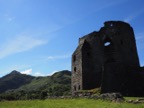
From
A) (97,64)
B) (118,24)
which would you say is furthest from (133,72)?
(118,24)

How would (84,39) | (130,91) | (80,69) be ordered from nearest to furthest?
(130,91) → (80,69) → (84,39)

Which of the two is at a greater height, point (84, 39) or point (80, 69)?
point (84, 39)

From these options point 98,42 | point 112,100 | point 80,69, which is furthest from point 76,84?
point 112,100

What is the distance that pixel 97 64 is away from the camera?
42.7 meters

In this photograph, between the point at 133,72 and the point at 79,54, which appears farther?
the point at 79,54

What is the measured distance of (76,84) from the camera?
4300 cm

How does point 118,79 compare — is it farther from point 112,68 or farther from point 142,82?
point 142,82

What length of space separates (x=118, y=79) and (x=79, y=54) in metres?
12.6

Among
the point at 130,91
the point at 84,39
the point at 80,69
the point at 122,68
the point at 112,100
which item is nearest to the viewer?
the point at 112,100

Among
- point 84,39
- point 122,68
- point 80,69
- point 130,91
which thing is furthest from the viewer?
point 84,39

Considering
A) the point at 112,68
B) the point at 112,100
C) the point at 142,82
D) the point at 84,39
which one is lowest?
the point at 112,100

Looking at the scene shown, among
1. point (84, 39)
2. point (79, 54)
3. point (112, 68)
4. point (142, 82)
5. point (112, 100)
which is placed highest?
point (84, 39)

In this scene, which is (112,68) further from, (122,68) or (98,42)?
(98,42)

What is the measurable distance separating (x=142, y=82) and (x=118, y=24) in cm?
1360
